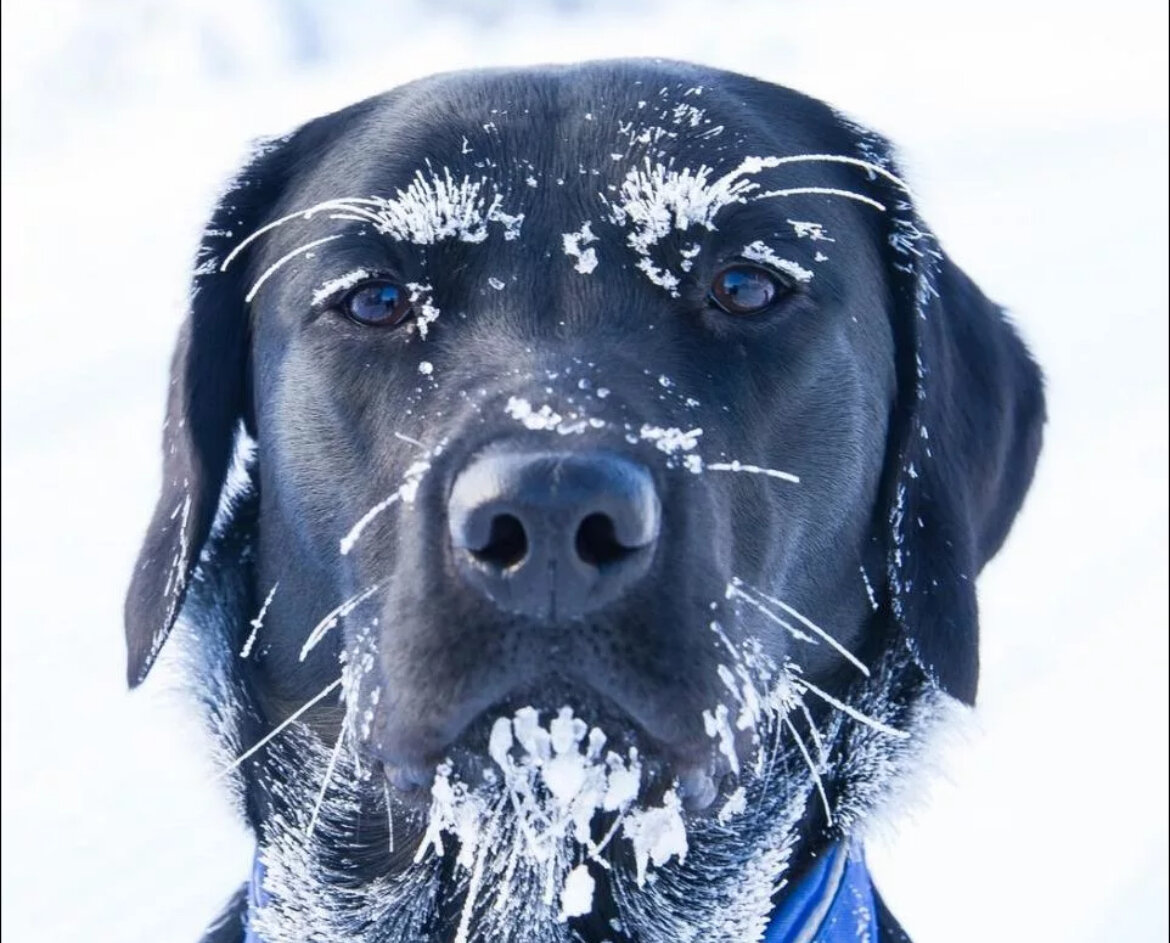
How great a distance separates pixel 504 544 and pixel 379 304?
28.4 inches

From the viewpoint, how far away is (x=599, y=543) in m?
1.82

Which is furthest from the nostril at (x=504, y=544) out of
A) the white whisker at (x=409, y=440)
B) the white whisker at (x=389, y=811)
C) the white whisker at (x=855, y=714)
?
the white whisker at (x=855, y=714)

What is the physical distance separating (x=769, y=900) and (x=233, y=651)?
3.69 ft

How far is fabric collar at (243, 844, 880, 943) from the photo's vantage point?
2.64m

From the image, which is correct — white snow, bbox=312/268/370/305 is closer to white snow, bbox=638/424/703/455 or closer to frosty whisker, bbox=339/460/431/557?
frosty whisker, bbox=339/460/431/557

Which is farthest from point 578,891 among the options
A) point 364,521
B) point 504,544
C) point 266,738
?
point 504,544

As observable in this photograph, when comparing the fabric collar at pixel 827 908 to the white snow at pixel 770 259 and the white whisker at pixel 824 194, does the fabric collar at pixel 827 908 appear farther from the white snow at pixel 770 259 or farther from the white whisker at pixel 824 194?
the white whisker at pixel 824 194

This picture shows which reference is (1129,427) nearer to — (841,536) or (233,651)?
(841,536)

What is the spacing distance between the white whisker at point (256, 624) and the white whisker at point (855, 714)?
0.98 meters

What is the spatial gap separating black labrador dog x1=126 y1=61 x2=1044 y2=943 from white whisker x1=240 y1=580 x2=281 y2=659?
0.01 m

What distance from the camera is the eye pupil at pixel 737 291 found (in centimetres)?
238

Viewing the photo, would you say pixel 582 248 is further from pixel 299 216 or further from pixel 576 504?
pixel 576 504

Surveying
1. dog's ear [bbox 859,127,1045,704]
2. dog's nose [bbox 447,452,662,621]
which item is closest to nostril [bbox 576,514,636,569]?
dog's nose [bbox 447,452,662,621]

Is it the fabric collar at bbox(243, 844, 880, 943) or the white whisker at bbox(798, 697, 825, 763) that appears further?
the fabric collar at bbox(243, 844, 880, 943)
